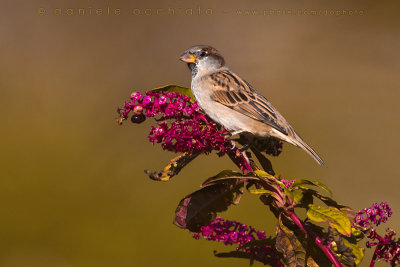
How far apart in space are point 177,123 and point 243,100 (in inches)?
47.2

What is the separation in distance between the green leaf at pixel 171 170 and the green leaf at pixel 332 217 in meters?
0.45

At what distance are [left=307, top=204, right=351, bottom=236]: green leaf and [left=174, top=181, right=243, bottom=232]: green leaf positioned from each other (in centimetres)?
28

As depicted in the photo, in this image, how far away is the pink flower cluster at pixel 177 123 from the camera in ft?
6.33

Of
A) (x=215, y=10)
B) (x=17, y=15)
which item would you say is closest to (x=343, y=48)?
(x=215, y=10)

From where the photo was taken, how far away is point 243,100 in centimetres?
313

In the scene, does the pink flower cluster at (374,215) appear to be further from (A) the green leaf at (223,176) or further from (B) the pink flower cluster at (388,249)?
(A) the green leaf at (223,176)

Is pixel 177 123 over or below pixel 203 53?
below

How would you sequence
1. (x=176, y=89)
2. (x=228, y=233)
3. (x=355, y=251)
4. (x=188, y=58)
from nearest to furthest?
1. (x=355, y=251)
2. (x=228, y=233)
3. (x=176, y=89)
4. (x=188, y=58)

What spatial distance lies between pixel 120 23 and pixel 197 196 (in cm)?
552

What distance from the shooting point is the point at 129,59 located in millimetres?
6273

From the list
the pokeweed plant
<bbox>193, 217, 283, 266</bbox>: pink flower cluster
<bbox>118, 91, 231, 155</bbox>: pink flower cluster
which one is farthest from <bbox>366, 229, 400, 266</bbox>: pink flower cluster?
<bbox>118, 91, 231, 155</bbox>: pink flower cluster

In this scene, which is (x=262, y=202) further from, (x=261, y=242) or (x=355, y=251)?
(x=355, y=251)

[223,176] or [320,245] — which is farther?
[223,176]

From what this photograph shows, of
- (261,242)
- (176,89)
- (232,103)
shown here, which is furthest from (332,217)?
(232,103)
